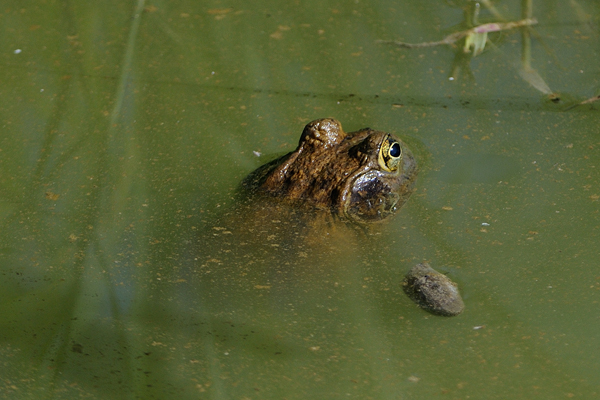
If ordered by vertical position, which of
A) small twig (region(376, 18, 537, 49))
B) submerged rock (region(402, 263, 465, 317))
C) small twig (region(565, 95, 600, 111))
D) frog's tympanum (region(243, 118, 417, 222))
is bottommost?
submerged rock (region(402, 263, 465, 317))

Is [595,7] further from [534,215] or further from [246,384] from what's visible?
[246,384]

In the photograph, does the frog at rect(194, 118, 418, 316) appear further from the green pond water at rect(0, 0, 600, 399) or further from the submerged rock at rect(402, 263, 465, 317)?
the submerged rock at rect(402, 263, 465, 317)

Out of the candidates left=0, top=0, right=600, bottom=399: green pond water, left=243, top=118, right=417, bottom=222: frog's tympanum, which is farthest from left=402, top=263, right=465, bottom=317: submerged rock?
left=243, top=118, right=417, bottom=222: frog's tympanum

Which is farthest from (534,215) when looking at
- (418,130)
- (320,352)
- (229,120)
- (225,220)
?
(229,120)

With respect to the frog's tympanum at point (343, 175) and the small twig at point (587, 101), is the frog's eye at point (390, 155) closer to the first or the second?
the frog's tympanum at point (343, 175)

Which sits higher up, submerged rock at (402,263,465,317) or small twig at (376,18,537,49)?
small twig at (376,18,537,49)

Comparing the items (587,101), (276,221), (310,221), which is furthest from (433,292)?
(587,101)

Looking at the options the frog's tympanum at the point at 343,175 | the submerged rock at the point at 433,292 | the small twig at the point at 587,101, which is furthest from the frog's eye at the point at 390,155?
the small twig at the point at 587,101
